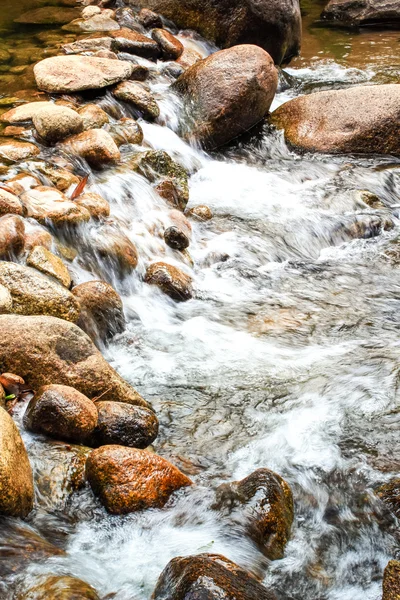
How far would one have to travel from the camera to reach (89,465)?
303cm

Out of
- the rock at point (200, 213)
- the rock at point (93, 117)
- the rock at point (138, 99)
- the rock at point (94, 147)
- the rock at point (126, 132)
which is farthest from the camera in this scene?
the rock at point (138, 99)

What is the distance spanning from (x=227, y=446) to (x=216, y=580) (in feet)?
4.72

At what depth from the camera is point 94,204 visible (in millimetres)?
5500

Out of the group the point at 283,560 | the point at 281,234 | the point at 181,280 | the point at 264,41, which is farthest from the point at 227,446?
the point at 264,41

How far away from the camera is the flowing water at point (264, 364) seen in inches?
113

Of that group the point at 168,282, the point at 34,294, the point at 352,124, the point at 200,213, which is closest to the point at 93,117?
the point at 200,213

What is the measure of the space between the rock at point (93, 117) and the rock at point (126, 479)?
15.0ft

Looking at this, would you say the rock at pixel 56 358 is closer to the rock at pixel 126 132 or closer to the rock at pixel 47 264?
the rock at pixel 47 264

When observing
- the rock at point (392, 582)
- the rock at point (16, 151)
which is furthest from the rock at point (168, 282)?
the rock at point (392, 582)

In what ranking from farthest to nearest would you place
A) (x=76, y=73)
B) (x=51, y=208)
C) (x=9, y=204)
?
(x=76, y=73), (x=51, y=208), (x=9, y=204)

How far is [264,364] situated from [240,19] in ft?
24.9

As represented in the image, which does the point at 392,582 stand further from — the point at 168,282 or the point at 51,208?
the point at 51,208

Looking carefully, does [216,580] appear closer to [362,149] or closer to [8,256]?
[8,256]

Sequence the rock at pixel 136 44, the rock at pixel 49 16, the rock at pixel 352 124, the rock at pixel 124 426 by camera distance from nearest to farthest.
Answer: the rock at pixel 124 426 → the rock at pixel 352 124 → the rock at pixel 136 44 → the rock at pixel 49 16
